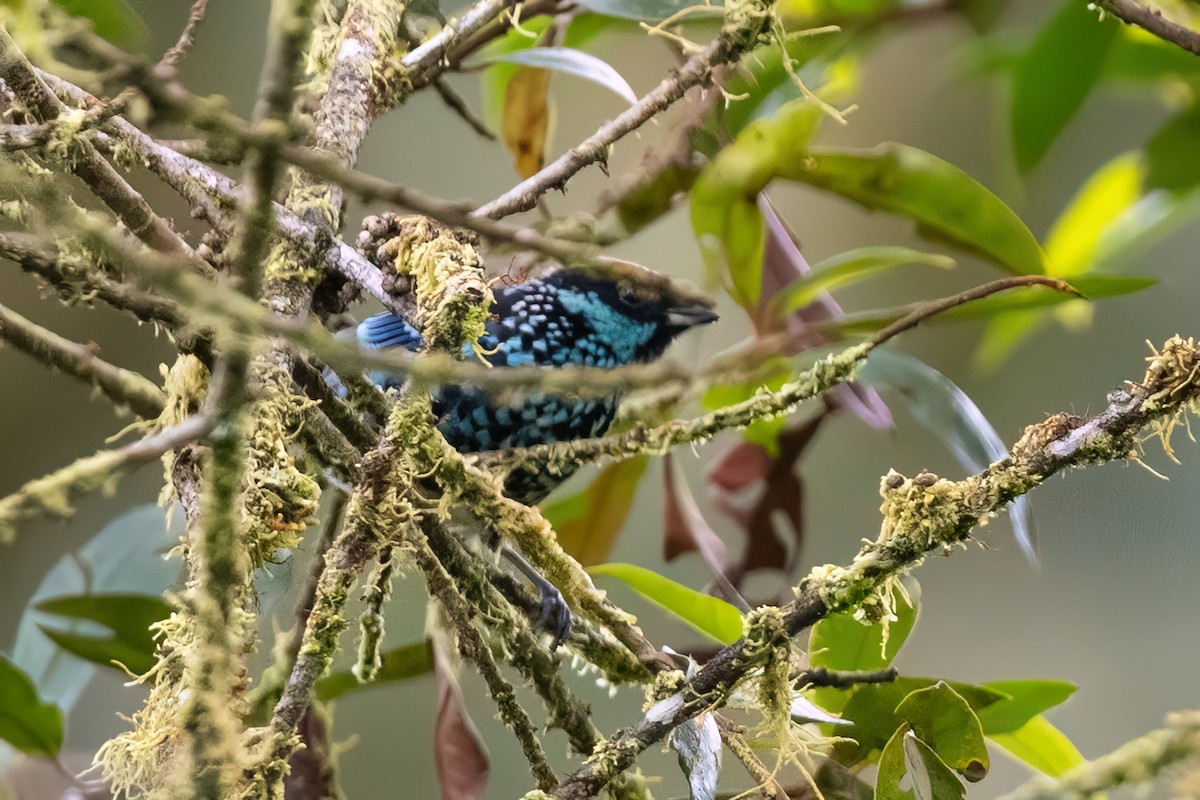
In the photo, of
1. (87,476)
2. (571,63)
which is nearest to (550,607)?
(87,476)

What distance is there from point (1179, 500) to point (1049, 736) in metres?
0.37

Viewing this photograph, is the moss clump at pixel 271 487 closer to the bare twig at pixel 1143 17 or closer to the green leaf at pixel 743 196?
the green leaf at pixel 743 196

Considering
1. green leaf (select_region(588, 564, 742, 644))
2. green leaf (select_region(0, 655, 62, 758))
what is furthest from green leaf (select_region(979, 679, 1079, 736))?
green leaf (select_region(0, 655, 62, 758))

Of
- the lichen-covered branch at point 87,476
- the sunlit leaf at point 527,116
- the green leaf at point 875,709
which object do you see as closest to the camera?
the lichen-covered branch at point 87,476

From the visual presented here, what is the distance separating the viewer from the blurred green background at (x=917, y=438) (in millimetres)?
1177

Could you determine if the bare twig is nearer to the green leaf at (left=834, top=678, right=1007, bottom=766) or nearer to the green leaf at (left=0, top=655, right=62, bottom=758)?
the green leaf at (left=834, top=678, right=1007, bottom=766)

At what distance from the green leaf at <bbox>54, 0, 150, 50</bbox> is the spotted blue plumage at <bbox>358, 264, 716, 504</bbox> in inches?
19.4

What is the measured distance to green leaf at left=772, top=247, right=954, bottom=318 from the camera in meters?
1.27

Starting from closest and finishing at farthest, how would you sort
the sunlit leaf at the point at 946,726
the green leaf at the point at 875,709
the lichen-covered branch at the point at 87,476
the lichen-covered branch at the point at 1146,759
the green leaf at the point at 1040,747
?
the lichen-covered branch at the point at 87,476, the lichen-covered branch at the point at 1146,759, the sunlit leaf at the point at 946,726, the green leaf at the point at 875,709, the green leaf at the point at 1040,747

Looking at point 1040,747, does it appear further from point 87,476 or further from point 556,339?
point 87,476

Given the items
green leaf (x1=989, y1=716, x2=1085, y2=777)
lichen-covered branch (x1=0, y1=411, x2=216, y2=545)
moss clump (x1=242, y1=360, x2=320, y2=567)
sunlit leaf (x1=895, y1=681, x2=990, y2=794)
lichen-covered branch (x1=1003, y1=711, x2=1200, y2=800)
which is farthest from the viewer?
green leaf (x1=989, y1=716, x2=1085, y2=777)

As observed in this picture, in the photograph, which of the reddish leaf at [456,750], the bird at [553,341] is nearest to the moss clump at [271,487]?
the bird at [553,341]

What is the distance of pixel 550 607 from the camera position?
3.01ft

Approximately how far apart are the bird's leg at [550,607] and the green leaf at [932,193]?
0.66 metres
